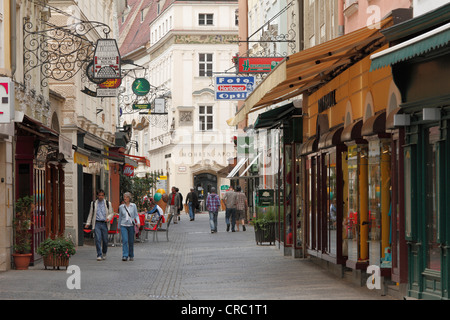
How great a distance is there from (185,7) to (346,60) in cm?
5916

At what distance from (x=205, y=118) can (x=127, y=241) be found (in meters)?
51.0

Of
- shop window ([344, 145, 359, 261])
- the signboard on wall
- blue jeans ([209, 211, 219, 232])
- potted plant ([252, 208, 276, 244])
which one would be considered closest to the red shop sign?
blue jeans ([209, 211, 219, 232])

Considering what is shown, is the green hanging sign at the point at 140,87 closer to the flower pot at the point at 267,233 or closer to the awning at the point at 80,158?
the flower pot at the point at 267,233

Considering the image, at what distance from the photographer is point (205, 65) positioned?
7488cm

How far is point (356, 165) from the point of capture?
647 inches

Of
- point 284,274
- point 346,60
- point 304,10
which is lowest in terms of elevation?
point 284,274

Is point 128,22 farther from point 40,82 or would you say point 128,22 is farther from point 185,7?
point 40,82

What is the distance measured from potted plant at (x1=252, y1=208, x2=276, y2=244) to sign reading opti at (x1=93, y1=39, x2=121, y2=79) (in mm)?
6178

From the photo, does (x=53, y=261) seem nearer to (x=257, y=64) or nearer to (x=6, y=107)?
(x=6, y=107)

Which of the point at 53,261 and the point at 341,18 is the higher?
the point at 341,18

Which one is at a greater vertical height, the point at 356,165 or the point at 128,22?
the point at 128,22

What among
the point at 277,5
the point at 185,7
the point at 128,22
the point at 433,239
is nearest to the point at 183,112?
the point at 185,7

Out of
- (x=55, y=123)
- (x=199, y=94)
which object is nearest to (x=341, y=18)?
(x=55, y=123)
